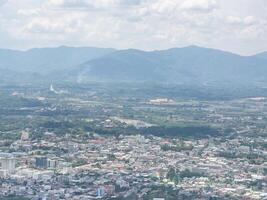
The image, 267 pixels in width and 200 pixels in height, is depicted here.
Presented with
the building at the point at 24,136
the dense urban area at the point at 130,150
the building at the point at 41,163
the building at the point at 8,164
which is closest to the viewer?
the dense urban area at the point at 130,150

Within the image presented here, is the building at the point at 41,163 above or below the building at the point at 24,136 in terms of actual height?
below

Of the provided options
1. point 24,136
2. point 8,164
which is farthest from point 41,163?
point 24,136

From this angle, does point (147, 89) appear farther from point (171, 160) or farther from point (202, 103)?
point (171, 160)

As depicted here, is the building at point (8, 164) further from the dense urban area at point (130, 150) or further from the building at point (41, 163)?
the building at point (41, 163)

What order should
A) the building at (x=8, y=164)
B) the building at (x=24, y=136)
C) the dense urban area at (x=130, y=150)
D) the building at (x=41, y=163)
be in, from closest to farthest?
the dense urban area at (x=130, y=150), the building at (x=8, y=164), the building at (x=41, y=163), the building at (x=24, y=136)

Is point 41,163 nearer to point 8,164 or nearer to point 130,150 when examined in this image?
point 8,164

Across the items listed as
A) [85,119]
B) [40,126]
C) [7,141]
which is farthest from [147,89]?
[7,141]

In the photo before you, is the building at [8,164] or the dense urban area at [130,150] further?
the building at [8,164]

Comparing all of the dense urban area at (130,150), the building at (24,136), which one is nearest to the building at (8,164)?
the dense urban area at (130,150)

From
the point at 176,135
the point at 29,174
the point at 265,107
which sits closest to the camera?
the point at 29,174
